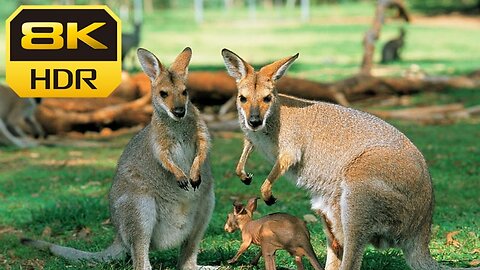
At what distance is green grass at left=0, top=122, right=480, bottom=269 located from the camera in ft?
17.6

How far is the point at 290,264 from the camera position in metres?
5.06

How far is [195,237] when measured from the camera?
4.89 m

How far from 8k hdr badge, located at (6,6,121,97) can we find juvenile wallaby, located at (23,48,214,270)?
2.29 meters

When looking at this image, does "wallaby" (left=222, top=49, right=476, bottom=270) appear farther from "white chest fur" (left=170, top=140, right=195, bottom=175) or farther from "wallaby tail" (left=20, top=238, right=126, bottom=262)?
"wallaby tail" (left=20, top=238, right=126, bottom=262)

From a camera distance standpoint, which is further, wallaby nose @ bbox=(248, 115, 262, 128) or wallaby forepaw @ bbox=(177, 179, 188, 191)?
wallaby forepaw @ bbox=(177, 179, 188, 191)

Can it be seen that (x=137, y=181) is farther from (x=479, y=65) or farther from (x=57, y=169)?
(x=479, y=65)

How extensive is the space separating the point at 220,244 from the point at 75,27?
2.41 metres

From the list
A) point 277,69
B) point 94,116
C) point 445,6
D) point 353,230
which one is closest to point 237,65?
point 277,69

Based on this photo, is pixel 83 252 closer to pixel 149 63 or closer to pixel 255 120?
pixel 149 63

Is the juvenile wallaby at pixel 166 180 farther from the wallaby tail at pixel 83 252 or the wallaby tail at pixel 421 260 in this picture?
the wallaby tail at pixel 421 260

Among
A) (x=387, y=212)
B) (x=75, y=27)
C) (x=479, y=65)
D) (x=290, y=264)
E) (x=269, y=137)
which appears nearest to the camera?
(x=387, y=212)

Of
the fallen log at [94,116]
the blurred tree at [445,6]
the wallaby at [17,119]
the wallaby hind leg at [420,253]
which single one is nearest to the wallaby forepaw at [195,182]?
the wallaby hind leg at [420,253]

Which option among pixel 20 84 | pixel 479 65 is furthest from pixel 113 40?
pixel 479 65

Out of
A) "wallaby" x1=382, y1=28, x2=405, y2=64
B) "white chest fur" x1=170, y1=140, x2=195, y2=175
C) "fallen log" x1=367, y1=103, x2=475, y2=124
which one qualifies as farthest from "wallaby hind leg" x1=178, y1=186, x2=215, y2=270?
"wallaby" x1=382, y1=28, x2=405, y2=64
